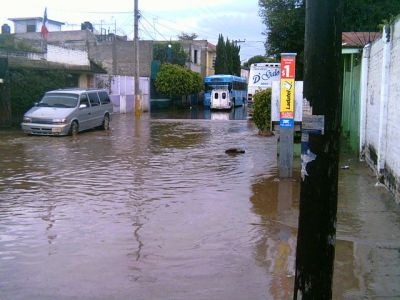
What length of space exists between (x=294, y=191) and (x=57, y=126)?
1249 cm

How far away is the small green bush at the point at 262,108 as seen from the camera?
1774cm

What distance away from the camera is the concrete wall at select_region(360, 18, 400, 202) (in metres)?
8.22

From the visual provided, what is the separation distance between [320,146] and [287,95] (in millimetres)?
6951

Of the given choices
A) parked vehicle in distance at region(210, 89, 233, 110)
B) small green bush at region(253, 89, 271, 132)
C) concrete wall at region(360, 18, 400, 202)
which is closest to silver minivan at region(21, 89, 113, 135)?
small green bush at region(253, 89, 271, 132)

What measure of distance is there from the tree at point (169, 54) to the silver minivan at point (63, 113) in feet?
109

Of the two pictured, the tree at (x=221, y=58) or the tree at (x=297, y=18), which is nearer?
the tree at (x=297, y=18)

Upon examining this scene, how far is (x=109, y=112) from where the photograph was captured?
23984mm

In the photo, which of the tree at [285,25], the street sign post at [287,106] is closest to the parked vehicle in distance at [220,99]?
the tree at [285,25]

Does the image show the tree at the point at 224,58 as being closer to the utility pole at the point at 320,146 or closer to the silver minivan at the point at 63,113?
the silver minivan at the point at 63,113

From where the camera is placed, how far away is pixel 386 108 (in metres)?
9.05

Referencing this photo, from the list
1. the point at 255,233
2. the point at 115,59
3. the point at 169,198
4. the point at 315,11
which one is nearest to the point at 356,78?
the point at 169,198

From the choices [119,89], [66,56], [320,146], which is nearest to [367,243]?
[320,146]

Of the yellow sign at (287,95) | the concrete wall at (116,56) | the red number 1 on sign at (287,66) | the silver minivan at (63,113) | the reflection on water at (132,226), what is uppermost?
the concrete wall at (116,56)

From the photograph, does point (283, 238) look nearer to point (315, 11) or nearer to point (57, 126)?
point (315, 11)
